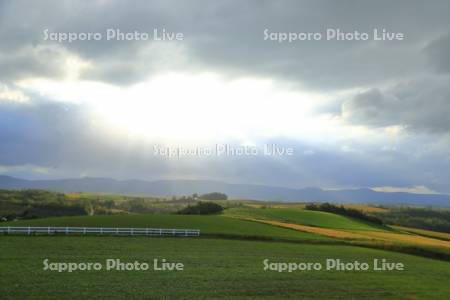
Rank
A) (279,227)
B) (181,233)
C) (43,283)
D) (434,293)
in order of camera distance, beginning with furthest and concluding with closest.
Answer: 1. (279,227)
2. (181,233)
3. (434,293)
4. (43,283)

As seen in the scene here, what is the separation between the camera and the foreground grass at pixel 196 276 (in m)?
26.5

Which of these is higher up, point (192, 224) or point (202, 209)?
point (202, 209)

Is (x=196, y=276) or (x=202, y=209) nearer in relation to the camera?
(x=196, y=276)

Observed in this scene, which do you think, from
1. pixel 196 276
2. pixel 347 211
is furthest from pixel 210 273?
pixel 347 211

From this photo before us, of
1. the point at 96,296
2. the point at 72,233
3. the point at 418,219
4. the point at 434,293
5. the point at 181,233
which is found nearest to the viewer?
the point at 96,296

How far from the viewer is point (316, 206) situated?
12369 cm

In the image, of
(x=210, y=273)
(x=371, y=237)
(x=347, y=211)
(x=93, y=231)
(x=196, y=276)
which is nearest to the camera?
(x=196, y=276)

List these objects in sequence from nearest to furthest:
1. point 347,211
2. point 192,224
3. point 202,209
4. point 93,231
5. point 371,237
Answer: point 93,231, point 192,224, point 371,237, point 202,209, point 347,211

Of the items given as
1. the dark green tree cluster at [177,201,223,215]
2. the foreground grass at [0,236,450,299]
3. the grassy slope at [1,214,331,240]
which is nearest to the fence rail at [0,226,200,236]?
the foreground grass at [0,236,450,299]

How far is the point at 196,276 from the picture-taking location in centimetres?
3147

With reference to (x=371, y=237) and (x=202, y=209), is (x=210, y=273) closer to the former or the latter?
(x=371, y=237)

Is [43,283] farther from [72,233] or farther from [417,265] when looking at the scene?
[417,265]

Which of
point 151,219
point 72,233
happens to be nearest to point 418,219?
point 151,219

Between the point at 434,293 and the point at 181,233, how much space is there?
104 ft
